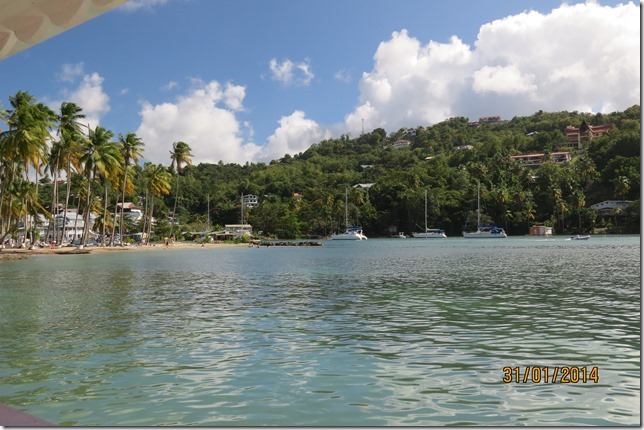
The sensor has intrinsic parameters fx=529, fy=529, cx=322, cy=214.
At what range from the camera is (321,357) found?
26.6 feet

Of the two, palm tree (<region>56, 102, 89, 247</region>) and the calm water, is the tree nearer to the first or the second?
palm tree (<region>56, 102, 89, 247</region>)

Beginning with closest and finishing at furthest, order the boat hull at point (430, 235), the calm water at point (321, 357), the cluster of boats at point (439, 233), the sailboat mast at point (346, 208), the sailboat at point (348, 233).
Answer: the calm water at point (321, 357) → the cluster of boats at point (439, 233) → the sailboat at point (348, 233) → the boat hull at point (430, 235) → the sailboat mast at point (346, 208)

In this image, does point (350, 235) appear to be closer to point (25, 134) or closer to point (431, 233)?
point (431, 233)

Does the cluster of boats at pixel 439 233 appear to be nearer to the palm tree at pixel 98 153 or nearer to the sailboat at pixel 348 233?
the sailboat at pixel 348 233

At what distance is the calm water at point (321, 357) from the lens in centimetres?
571

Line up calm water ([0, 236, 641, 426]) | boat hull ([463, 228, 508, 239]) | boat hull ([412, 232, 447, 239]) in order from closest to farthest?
calm water ([0, 236, 641, 426]), boat hull ([463, 228, 508, 239]), boat hull ([412, 232, 447, 239])

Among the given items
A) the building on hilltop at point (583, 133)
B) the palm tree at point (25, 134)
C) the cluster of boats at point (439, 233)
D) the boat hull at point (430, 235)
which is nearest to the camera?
the palm tree at point (25, 134)

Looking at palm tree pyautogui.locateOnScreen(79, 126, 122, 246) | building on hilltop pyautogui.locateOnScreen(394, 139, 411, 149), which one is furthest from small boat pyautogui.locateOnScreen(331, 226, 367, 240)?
building on hilltop pyautogui.locateOnScreen(394, 139, 411, 149)

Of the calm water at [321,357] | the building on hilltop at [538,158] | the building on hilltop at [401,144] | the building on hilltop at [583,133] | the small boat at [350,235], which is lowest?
the calm water at [321,357]

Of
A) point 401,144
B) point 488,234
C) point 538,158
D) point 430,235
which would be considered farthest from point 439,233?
point 401,144

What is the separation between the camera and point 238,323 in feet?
37.0

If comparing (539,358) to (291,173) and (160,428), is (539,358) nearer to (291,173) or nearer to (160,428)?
(160,428)

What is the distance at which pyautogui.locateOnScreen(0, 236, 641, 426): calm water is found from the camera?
571 cm

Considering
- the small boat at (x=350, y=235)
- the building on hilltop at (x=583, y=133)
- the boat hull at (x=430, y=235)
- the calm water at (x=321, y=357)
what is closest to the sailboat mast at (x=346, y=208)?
the small boat at (x=350, y=235)
